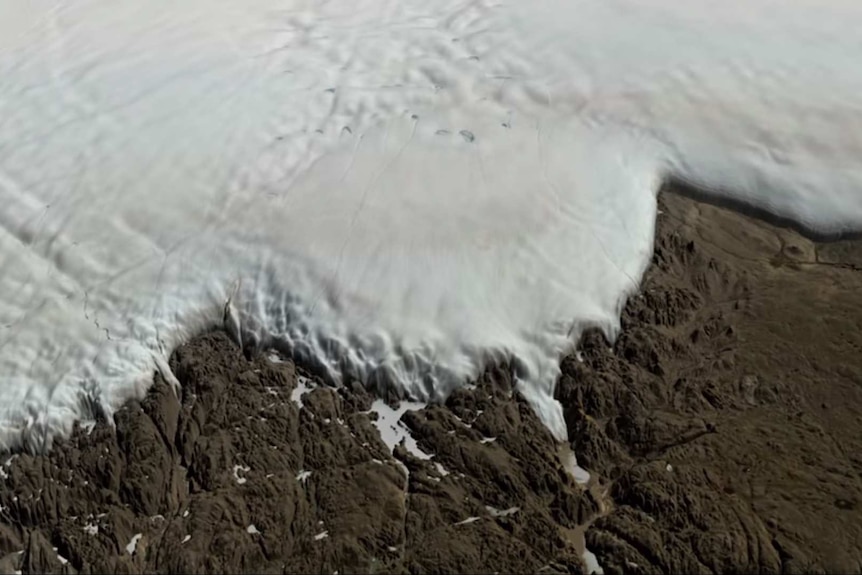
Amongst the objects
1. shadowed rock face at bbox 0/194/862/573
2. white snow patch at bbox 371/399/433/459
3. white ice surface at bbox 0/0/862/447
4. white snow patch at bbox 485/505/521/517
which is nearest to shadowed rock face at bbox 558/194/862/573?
shadowed rock face at bbox 0/194/862/573

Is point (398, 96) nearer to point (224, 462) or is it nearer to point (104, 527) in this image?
point (224, 462)

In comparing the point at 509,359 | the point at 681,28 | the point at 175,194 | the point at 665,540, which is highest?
the point at 681,28

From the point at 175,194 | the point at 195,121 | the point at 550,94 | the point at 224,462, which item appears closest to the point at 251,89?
the point at 195,121

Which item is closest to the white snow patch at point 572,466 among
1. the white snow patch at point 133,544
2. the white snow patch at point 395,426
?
the white snow patch at point 395,426

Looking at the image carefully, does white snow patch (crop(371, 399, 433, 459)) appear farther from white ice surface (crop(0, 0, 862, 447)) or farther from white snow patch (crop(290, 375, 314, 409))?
white snow patch (crop(290, 375, 314, 409))

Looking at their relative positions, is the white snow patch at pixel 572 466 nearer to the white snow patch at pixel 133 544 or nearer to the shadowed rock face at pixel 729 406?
the shadowed rock face at pixel 729 406

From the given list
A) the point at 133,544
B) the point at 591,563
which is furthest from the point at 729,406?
the point at 133,544

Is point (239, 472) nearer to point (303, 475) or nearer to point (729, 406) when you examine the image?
point (303, 475)
